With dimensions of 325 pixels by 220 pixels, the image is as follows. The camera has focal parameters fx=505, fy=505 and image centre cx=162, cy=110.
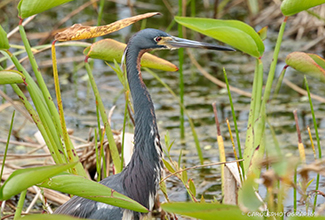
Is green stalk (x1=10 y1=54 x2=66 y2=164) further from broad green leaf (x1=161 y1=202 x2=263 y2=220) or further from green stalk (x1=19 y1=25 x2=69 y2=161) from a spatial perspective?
broad green leaf (x1=161 y1=202 x2=263 y2=220)

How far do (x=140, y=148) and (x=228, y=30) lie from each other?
0.69 meters

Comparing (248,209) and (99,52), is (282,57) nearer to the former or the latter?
(99,52)

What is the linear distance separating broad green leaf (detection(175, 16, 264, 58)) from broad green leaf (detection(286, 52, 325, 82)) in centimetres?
17

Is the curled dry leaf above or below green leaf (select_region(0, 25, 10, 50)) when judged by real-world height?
above

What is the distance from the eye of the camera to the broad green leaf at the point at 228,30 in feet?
7.12

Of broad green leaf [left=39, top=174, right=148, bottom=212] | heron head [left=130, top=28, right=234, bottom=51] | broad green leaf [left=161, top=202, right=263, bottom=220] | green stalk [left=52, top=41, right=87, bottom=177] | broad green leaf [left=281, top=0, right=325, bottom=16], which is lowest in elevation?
broad green leaf [left=161, top=202, right=263, bottom=220]

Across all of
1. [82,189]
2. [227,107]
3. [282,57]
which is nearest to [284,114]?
[227,107]

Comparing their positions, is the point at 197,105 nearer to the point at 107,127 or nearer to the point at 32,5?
the point at 107,127

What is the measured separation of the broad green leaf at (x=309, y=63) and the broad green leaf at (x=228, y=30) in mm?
167

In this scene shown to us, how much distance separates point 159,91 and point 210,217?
11.7 ft

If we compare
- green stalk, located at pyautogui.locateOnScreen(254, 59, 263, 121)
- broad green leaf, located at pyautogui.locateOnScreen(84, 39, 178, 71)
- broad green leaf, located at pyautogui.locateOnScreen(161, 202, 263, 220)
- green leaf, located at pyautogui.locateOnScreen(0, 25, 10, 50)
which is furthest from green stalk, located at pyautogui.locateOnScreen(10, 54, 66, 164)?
broad green leaf, located at pyautogui.locateOnScreen(161, 202, 263, 220)

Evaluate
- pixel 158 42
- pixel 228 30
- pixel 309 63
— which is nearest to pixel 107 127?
pixel 158 42

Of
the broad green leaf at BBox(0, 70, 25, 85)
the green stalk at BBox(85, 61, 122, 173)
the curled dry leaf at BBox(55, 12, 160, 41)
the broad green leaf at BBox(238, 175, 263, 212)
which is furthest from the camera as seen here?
the green stalk at BBox(85, 61, 122, 173)

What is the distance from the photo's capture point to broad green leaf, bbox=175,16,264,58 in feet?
7.12
